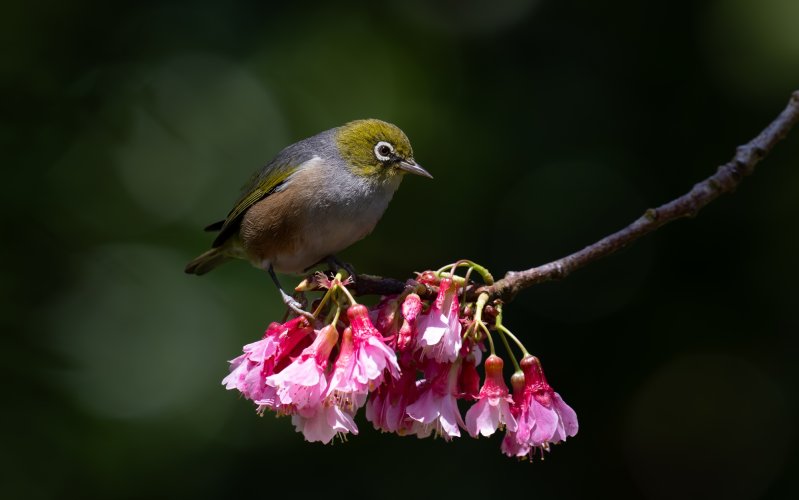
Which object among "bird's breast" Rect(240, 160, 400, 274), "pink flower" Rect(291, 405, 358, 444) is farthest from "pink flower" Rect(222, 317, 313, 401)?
"bird's breast" Rect(240, 160, 400, 274)

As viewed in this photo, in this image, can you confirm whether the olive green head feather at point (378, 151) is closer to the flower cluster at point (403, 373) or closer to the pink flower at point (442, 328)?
the flower cluster at point (403, 373)

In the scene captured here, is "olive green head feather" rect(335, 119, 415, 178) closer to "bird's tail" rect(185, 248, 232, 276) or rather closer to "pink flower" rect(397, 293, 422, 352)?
"bird's tail" rect(185, 248, 232, 276)

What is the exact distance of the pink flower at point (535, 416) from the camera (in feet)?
8.26

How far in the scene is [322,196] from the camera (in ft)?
12.2

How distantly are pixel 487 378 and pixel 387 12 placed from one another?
5.23 metres

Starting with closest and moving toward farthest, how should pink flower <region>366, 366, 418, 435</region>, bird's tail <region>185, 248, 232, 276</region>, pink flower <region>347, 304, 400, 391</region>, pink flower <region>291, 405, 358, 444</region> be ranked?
pink flower <region>347, 304, 400, 391</region> → pink flower <region>291, 405, 358, 444</region> → pink flower <region>366, 366, 418, 435</region> → bird's tail <region>185, 248, 232, 276</region>

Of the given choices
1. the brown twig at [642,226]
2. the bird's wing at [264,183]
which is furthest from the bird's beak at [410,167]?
the brown twig at [642,226]

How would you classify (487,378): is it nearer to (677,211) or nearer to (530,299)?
(677,211)

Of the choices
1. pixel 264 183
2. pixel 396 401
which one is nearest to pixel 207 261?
pixel 264 183

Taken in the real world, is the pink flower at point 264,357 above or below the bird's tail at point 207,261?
above

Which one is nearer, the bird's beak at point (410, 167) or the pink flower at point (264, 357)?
the pink flower at point (264, 357)

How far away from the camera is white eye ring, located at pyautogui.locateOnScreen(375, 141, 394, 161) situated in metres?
3.86

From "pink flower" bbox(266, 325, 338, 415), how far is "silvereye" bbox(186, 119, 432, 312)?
116cm

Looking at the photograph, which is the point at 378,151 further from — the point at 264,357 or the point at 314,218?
the point at 264,357
